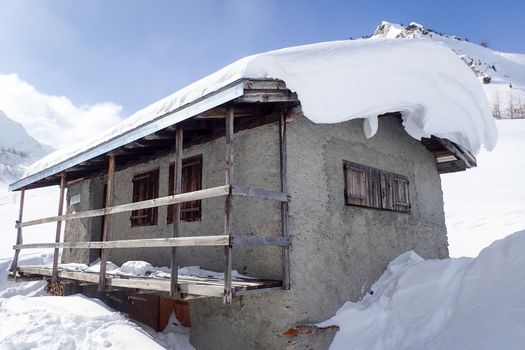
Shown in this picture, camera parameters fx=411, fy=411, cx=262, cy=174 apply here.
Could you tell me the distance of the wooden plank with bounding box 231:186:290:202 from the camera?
15.1ft

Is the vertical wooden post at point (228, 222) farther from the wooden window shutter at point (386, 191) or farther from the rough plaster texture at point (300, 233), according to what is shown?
the wooden window shutter at point (386, 191)

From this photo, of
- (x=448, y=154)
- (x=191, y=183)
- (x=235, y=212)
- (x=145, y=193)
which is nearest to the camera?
(x=235, y=212)

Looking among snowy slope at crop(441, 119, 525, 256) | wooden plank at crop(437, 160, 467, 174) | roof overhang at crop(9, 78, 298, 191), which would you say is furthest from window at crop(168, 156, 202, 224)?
snowy slope at crop(441, 119, 525, 256)

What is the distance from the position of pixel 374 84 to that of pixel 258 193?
2.29 meters

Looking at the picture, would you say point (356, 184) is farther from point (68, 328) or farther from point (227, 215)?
point (68, 328)

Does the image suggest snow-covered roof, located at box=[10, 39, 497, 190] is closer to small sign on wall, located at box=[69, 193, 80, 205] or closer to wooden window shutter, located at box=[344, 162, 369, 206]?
wooden window shutter, located at box=[344, 162, 369, 206]

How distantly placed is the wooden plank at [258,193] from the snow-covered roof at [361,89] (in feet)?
3.29

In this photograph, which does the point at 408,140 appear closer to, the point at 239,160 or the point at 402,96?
the point at 402,96

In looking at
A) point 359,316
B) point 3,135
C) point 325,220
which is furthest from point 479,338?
point 3,135

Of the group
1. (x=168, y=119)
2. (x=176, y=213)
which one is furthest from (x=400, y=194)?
(x=168, y=119)

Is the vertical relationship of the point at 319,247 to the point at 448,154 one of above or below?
below

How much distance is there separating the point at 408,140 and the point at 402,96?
97.1 inches

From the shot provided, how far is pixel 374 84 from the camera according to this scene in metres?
→ 5.61

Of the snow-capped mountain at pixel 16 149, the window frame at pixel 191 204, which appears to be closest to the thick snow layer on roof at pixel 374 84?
the window frame at pixel 191 204
